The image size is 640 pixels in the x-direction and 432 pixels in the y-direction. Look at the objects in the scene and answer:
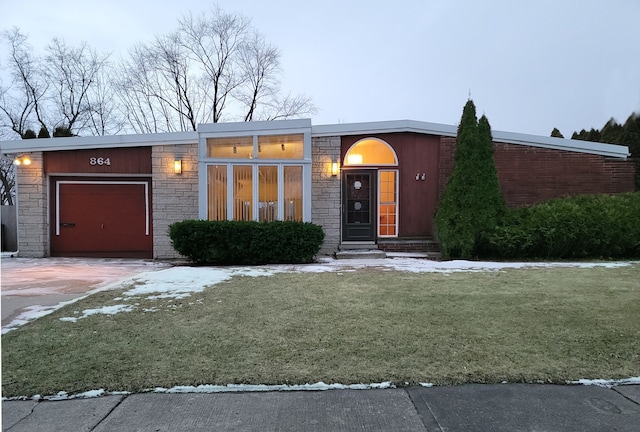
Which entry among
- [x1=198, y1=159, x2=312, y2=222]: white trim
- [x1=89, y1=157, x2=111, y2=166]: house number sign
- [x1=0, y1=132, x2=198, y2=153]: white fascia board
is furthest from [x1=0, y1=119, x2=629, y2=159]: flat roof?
[x1=198, y1=159, x2=312, y2=222]: white trim

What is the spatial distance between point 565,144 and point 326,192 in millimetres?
6538

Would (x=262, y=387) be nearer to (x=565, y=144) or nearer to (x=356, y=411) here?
(x=356, y=411)

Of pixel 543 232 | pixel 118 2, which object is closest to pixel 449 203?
pixel 543 232

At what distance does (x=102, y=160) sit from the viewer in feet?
35.4

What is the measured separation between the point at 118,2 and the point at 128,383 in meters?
14.8

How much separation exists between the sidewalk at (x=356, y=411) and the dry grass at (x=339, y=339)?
0.60 ft

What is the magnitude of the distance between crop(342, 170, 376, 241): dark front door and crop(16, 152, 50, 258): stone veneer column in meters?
8.21

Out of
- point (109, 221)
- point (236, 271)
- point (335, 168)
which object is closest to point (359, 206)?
point (335, 168)

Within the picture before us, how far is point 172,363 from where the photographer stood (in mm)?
3350

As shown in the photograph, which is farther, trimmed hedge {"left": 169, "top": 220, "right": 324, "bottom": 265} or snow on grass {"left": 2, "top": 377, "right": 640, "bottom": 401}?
trimmed hedge {"left": 169, "top": 220, "right": 324, "bottom": 265}

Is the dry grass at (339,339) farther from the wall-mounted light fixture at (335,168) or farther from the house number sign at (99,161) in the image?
the house number sign at (99,161)

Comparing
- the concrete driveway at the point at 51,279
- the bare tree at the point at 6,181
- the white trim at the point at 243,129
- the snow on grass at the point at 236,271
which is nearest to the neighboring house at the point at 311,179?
the white trim at the point at 243,129

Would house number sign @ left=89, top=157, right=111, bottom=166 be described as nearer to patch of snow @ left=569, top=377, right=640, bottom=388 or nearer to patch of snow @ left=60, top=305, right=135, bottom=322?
patch of snow @ left=60, top=305, right=135, bottom=322

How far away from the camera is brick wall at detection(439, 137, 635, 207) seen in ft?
35.1
